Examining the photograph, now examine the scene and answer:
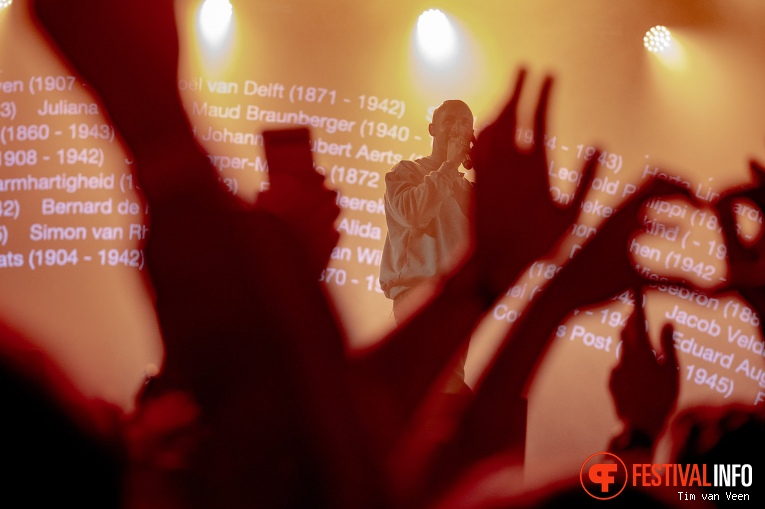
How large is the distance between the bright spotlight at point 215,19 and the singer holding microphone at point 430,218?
1363mm

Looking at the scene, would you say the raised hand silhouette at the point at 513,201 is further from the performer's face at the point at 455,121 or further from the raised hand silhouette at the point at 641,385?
the performer's face at the point at 455,121

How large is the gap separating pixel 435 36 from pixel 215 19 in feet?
3.01

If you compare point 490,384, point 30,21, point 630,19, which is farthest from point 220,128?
point 630,19

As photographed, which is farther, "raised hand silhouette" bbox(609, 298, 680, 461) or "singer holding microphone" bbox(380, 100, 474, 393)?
"raised hand silhouette" bbox(609, 298, 680, 461)

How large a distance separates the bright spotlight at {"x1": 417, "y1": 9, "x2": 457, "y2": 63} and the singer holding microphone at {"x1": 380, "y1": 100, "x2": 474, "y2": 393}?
3.93 ft

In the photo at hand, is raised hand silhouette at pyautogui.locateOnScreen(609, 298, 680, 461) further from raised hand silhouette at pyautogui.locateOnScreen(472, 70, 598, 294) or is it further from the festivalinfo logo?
raised hand silhouette at pyautogui.locateOnScreen(472, 70, 598, 294)

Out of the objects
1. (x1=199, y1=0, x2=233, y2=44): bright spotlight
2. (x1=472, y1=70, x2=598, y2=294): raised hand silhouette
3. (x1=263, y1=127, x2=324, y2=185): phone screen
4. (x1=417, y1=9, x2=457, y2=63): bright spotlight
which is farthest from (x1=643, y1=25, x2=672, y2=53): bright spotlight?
(x1=199, y1=0, x2=233, y2=44): bright spotlight

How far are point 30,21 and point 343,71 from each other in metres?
1.24

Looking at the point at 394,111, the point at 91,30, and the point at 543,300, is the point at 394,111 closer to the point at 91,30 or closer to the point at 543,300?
the point at 543,300

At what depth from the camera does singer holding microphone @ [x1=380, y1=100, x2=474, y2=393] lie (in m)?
2.41

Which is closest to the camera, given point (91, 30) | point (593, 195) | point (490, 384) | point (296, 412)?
point (296, 412)

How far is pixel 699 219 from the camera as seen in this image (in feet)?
11.6

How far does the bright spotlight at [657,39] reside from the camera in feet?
12.1

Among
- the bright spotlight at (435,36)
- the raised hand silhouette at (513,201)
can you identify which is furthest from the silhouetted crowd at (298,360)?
the bright spotlight at (435,36)
